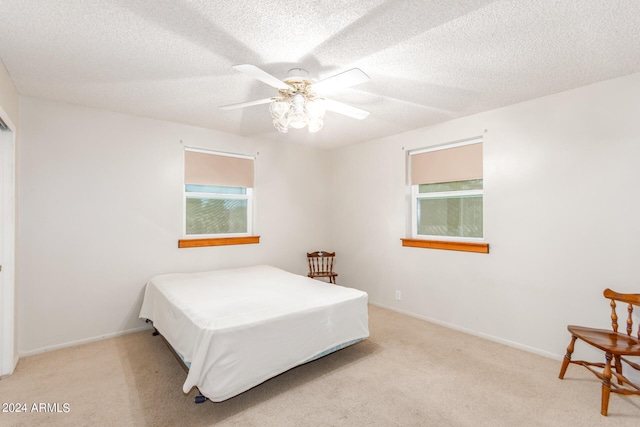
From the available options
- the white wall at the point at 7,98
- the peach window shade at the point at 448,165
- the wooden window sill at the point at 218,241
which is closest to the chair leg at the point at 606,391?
the peach window shade at the point at 448,165

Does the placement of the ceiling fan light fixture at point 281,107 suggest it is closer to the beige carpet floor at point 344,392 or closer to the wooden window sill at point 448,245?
Result: the beige carpet floor at point 344,392

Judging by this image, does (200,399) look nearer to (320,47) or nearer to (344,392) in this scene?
(344,392)

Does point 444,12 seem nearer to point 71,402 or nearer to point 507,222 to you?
point 507,222

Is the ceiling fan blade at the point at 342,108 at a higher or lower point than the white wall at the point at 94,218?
higher

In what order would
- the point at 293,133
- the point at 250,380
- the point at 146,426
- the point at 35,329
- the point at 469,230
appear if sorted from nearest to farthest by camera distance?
the point at 146,426, the point at 250,380, the point at 35,329, the point at 469,230, the point at 293,133

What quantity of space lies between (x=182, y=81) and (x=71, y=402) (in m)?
2.48

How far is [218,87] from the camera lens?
2.59m

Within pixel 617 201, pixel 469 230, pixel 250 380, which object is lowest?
pixel 250 380

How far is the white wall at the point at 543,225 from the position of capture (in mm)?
2418

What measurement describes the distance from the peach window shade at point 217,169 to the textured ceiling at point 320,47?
3.11 feet

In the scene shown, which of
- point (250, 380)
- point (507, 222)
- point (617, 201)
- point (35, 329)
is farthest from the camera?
point (507, 222)

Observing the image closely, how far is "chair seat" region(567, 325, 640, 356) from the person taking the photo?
1.94m

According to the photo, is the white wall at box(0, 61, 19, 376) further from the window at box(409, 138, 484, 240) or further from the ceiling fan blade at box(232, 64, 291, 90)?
the window at box(409, 138, 484, 240)

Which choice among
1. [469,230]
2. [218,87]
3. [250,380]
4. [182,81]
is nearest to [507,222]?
[469,230]
